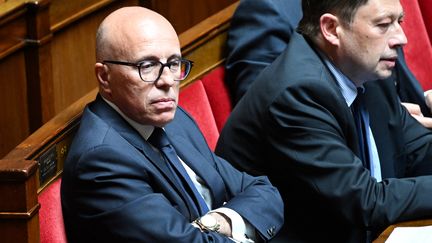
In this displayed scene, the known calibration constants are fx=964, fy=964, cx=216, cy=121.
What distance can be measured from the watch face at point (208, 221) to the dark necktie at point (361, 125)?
0.38 metres

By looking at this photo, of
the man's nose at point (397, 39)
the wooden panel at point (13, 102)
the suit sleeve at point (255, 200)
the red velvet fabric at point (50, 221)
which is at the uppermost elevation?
the man's nose at point (397, 39)

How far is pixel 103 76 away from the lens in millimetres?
1309

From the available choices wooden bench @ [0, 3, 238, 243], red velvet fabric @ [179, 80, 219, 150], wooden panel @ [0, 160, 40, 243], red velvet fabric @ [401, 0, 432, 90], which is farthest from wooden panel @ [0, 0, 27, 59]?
red velvet fabric @ [401, 0, 432, 90]

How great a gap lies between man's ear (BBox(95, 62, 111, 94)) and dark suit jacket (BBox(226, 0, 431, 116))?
1.80 feet

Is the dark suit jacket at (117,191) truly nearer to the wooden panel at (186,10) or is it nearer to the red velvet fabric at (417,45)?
the red velvet fabric at (417,45)

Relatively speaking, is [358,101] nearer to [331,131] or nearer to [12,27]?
[331,131]

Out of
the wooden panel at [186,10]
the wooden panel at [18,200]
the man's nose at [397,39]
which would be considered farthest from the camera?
the wooden panel at [186,10]

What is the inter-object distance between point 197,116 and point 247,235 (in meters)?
0.45

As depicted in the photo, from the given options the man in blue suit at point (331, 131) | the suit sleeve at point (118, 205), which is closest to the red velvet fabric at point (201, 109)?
the man in blue suit at point (331, 131)

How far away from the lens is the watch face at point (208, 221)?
4.29ft

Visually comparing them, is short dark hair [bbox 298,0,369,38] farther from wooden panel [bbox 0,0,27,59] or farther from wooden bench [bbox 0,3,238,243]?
wooden panel [bbox 0,0,27,59]

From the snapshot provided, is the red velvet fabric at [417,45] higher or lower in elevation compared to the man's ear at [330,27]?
lower

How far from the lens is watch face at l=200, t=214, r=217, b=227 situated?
4.29 feet

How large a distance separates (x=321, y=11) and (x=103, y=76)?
429 millimetres
